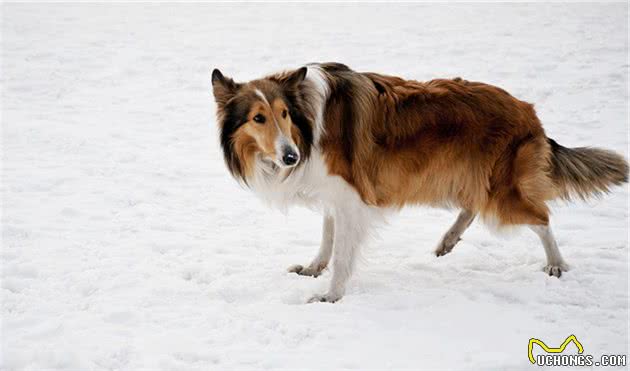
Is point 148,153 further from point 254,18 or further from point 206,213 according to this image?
point 254,18

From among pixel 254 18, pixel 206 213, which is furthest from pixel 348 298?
pixel 254 18

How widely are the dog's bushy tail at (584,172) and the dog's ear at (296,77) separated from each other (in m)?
2.14

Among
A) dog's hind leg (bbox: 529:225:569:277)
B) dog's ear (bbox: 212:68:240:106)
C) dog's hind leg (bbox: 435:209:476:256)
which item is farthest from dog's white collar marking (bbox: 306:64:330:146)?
dog's hind leg (bbox: 529:225:569:277)

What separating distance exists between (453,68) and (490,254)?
7352mm

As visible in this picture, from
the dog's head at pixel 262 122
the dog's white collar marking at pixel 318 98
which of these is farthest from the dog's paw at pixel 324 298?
the dog's white collar marking at pixel 318 98

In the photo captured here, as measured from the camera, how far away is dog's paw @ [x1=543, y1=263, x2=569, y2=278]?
4.65m

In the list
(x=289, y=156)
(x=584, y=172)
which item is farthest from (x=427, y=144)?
(x=584, y=172)

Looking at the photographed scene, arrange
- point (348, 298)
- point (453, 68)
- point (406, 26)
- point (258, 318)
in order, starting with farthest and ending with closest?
point (406, 26) → point (453, 68) → point (348, 298) → point (258, 318)

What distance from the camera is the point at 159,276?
4453 mm

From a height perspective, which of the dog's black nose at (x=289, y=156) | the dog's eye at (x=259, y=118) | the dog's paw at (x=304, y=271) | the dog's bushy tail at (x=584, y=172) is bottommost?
the dog's paw at (x=304, y=271)

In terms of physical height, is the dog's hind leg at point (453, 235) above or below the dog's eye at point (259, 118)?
below

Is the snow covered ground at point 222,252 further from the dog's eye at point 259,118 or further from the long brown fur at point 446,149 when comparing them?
the dog's eye at point 259,118

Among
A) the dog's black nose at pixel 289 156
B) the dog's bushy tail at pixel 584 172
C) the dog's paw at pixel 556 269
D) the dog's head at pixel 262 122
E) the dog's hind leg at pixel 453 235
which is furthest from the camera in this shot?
the dog's hind leg at pixel 453 235

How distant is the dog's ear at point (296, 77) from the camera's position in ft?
13.9
